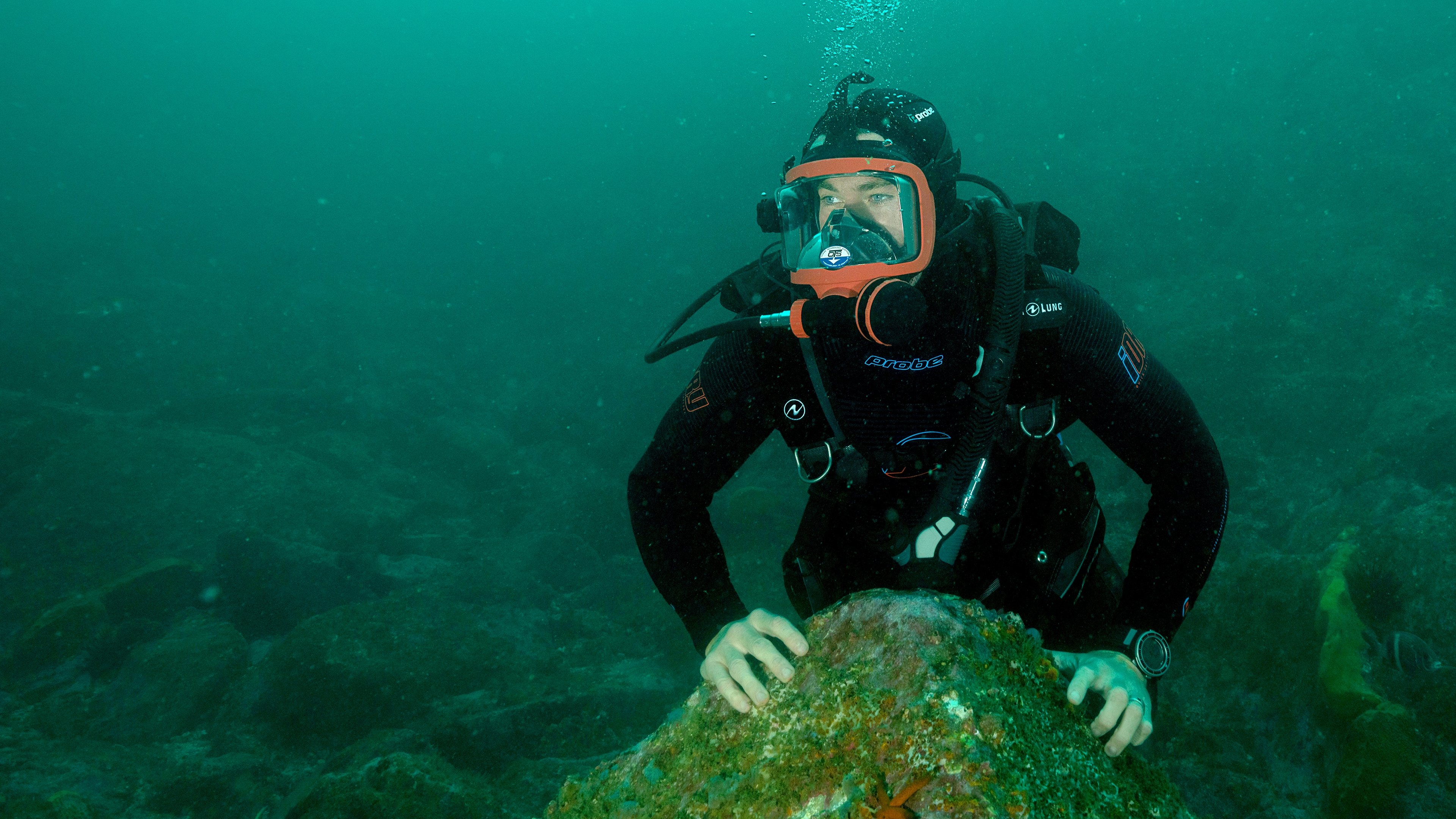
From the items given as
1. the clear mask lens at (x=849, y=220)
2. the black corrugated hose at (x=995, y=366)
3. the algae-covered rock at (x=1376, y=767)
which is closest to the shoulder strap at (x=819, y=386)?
the clear mask lens at (x=849, y=220)

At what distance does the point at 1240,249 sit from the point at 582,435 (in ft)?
55.6

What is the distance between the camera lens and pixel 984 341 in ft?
6.59

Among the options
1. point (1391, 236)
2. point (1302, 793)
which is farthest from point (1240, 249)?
point (1302, 793)

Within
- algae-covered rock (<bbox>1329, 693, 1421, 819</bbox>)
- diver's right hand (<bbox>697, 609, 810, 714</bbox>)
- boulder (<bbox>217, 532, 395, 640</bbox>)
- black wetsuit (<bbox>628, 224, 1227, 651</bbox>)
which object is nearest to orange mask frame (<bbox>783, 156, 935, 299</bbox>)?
black wetsuit (<bbox>628, 224, 1227, 651</bbox>)

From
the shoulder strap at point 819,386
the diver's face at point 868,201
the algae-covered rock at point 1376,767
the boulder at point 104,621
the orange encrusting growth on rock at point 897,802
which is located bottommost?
the boulder at point 104,621

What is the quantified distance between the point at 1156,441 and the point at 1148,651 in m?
0.65

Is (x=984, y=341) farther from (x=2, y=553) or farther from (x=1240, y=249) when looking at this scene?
(x=1240, y=249)

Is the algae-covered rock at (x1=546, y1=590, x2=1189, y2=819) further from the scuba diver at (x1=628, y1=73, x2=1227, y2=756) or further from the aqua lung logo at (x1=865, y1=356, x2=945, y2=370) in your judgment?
the aqua lung logo at (x1=865, y1=356, x2=945, y2=370)

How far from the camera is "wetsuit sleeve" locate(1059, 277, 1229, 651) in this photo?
2.06 metres

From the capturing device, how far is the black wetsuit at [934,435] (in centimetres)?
208

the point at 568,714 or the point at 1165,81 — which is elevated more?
the point at 1165,81

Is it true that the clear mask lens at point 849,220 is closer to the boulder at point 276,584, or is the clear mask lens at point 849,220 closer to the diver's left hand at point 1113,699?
the diver's left hand at point 1113,699

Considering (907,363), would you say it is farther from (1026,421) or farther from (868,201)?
(868,201)

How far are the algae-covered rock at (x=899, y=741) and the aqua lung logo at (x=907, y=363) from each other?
86 cm
